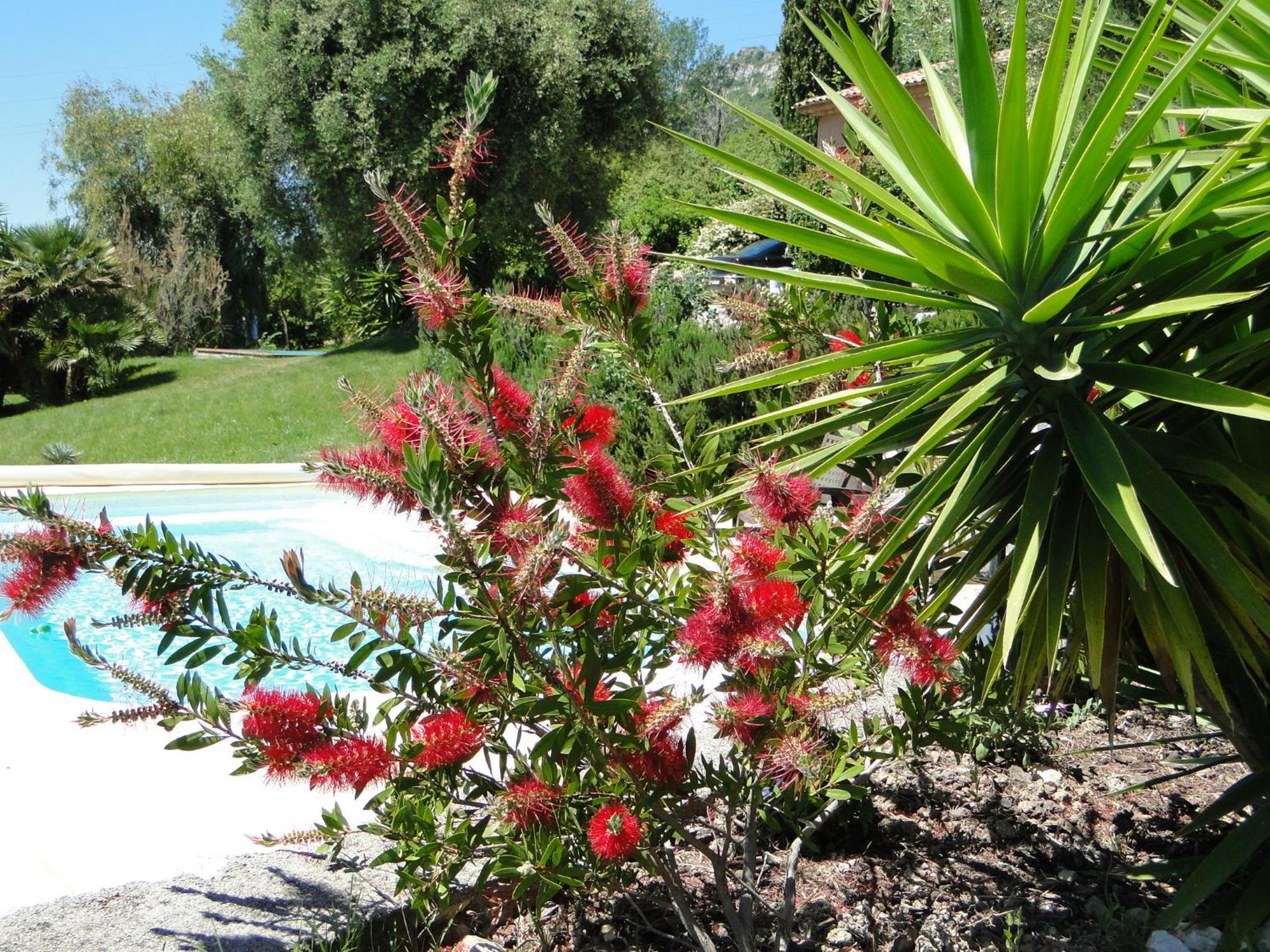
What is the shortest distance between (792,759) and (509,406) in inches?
33.0

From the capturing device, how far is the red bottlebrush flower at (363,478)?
1.75m

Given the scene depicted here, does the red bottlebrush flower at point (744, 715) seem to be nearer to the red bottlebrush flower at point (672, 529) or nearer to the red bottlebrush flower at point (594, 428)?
the red bottlebrush flower at point (672, 529)

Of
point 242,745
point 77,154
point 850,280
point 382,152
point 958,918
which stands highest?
point 77,154

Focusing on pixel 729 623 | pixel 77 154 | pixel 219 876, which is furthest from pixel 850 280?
pixel 77 154

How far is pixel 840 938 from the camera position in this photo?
2377 mm

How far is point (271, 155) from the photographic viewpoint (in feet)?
56.7

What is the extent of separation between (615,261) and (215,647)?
1.09 m

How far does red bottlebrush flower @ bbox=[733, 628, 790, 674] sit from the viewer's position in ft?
5.86

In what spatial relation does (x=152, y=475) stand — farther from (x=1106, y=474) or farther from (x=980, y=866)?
(x=1106, y=474)

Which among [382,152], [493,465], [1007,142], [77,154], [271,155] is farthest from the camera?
[77,154]

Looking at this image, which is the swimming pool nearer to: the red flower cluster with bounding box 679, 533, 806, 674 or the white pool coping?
the white pool coping

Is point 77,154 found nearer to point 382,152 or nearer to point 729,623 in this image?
point 382,152

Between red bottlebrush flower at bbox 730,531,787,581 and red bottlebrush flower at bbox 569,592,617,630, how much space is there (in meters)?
0.27

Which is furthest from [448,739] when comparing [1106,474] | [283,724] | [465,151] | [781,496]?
[1106,474]
